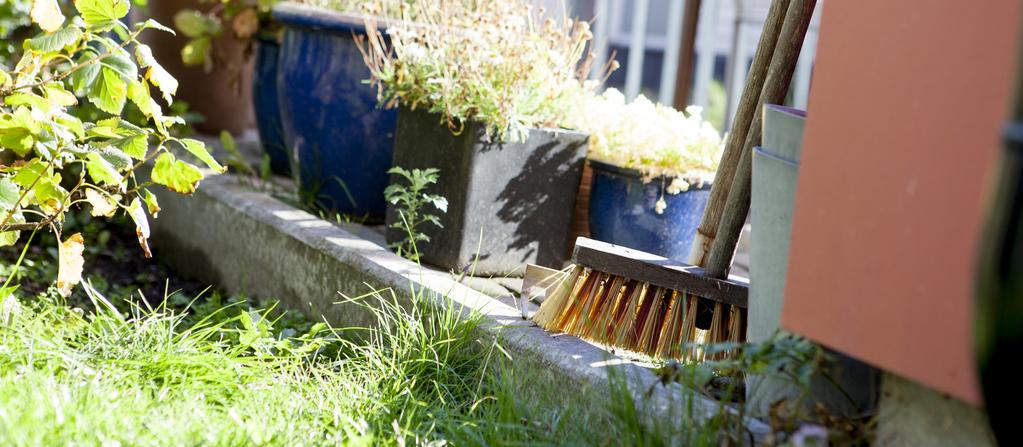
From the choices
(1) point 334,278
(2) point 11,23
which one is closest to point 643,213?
(1) point 334,278

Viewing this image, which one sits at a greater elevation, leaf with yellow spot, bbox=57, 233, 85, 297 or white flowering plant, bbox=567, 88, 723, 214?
white flowering plant, bbox=567, 88, 723, 214

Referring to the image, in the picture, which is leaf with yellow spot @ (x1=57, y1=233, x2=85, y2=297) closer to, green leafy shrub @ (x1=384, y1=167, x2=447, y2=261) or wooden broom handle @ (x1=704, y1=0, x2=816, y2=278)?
green leafy shrub @ (x1=384, y1=167, x2=447, y2=261)

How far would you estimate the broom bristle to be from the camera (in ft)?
6.12

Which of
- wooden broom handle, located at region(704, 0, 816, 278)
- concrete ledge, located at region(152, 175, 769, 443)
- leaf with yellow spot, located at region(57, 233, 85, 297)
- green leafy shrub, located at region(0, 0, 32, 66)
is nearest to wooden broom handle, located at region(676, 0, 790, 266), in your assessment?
wooden broom handle, located at region(704, 0, 816, 278)

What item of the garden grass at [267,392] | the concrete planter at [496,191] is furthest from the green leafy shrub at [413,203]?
the garden grass at [267,392]

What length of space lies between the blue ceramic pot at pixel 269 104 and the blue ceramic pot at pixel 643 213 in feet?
4.73

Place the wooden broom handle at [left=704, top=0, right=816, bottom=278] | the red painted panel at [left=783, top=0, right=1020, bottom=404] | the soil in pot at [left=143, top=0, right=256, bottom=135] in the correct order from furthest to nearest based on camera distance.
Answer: the soil in pot at [left=143, top=0, right=256, bottom=135] → the wooden broom handle at [left=704, top=0, right=816, bottom=278] → the red painted panel at [left=783, top=0, right=1020, bottom=404]

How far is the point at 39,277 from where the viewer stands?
9.00 feet

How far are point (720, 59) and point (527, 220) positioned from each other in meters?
6.78

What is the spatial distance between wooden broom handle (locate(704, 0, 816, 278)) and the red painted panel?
1.57 ft

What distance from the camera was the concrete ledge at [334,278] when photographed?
66.2 inches

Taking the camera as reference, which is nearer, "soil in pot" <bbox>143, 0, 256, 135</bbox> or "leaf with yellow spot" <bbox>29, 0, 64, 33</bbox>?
"leaf with yellow spot" <bbox>29, 0, 64, 33</bbox>

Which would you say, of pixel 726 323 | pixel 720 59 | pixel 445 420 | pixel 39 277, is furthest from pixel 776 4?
pixel 720 59

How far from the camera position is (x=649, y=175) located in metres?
2.42
